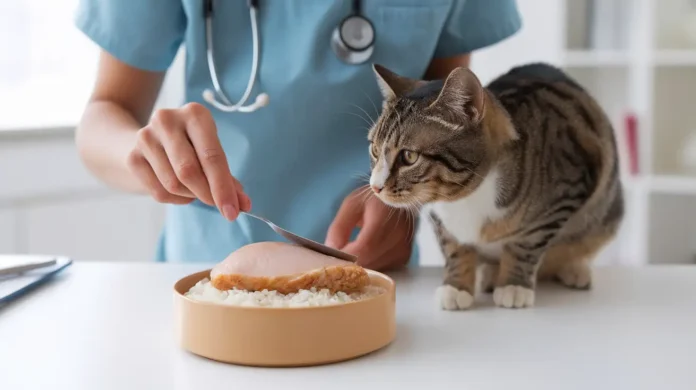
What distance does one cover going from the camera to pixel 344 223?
39.8 inches

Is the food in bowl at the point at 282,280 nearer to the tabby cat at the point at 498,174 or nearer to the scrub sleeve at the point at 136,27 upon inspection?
the tabby cat at the point at 498,174

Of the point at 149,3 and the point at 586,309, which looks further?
the point at 149,3

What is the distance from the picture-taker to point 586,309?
0.83 metres

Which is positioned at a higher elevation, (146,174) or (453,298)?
(146,174)

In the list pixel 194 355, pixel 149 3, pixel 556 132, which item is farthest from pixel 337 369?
pixel 149 3

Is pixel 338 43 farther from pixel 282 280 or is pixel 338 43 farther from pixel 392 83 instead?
pixel 282 280

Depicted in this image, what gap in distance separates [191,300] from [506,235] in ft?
1.44

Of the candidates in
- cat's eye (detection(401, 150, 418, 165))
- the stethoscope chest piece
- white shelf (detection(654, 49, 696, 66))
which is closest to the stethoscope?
the stethoscope chest piece

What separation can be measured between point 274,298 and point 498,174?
14.2 inches

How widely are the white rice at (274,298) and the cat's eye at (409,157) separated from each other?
24 centimetres

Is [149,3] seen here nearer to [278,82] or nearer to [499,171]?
[278,82]

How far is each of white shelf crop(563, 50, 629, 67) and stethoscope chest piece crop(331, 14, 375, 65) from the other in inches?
59.8

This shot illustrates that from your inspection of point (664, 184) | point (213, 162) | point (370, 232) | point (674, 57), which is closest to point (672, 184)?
point (664, 184)

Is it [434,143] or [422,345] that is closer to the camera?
[422,345]
